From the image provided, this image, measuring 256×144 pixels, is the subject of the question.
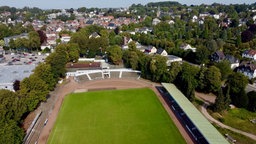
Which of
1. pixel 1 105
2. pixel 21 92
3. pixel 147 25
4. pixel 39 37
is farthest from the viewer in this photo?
pixel 147 25

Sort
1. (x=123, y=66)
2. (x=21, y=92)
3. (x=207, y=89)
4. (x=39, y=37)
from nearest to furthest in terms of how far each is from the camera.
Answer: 1. (x=21, y=92)
2. (x=207, y=89)
3. (x=123, y=66)
4. (x=39, y=37)

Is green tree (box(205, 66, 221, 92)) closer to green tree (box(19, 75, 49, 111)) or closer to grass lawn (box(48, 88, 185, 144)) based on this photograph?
grass lawn (box(48, 88, 185, 144))

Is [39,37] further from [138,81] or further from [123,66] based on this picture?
[138,81]

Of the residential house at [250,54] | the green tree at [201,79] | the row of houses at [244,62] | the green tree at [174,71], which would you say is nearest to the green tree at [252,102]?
the green tree at [201,79]

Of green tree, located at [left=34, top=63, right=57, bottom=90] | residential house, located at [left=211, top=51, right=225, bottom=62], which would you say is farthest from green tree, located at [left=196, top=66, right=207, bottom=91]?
green tree, located at [left=34, top=63, right=57, bottom=90]

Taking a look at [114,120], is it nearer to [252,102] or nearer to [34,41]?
[252,102]

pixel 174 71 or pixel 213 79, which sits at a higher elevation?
pixel 174 71

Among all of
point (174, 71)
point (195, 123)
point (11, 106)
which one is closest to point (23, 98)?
point (11, 106)

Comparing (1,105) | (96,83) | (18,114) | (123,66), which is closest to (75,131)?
(18,114)
